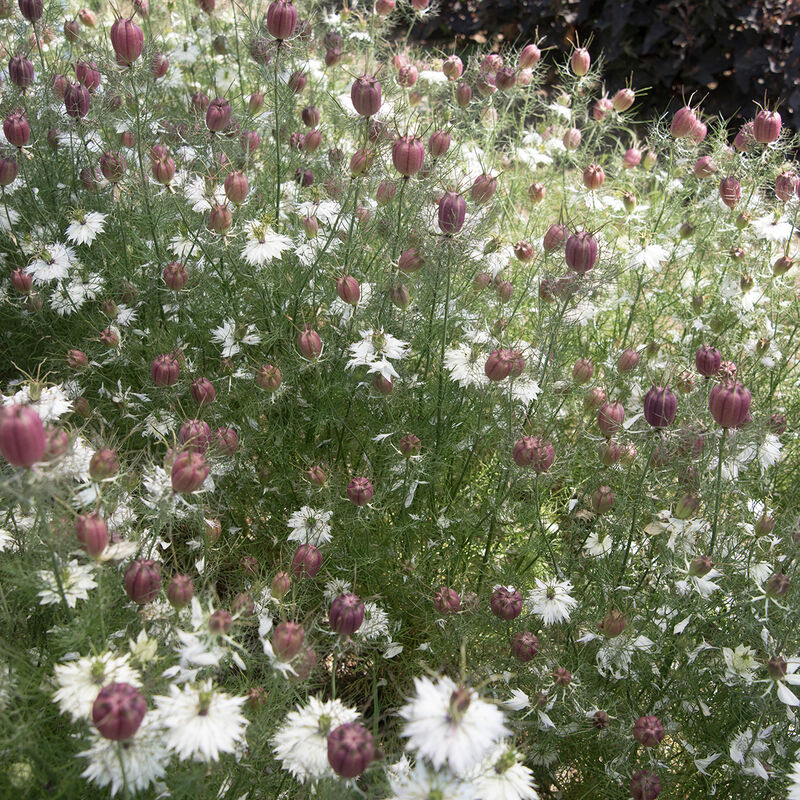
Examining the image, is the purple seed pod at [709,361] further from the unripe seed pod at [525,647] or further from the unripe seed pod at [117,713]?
the unripe seed pod at [117,713]

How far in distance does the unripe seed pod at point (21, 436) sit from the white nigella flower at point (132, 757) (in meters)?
0.43

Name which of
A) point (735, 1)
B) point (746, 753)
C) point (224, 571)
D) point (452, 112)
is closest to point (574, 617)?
point (746, 753)

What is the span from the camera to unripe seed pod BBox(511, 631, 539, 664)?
1709mm

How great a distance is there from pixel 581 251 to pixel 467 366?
16.7 inches

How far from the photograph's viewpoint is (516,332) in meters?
2.89

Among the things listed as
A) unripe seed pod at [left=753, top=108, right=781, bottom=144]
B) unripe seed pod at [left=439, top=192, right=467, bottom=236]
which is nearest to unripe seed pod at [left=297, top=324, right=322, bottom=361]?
unripe seed pod at [left=439, top=192, right=467, bottom=236]

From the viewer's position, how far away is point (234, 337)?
2.27 m

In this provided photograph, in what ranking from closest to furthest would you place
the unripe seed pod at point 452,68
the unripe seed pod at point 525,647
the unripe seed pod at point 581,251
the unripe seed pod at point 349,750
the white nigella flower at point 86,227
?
the unripe seed pod at point 349,750, the unripe seed pod at point 525,647, the unripe seed pod at point 581,251, the white nigella flower at point 86,227, the unripe seed pod at point 452,68

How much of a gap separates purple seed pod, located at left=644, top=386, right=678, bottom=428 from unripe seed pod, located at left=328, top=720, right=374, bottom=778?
918 mm

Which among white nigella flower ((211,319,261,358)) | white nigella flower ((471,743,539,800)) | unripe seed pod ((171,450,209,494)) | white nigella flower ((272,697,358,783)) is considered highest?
unripe seed pod ((171,450,209,494))

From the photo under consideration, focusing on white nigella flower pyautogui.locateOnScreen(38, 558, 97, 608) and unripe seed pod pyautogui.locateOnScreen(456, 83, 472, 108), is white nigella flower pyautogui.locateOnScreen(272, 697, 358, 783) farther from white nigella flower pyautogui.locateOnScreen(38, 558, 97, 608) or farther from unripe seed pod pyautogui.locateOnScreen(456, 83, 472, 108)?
unripe seed pod pyautogui.locateOnScreen(456, 83, 472, 108)

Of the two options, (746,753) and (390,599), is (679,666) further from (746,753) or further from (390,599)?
(390,599)

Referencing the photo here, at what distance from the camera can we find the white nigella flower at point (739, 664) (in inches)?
68.2

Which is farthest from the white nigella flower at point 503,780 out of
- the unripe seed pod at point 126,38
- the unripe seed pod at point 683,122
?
the unripe seed pod at point 683,122
